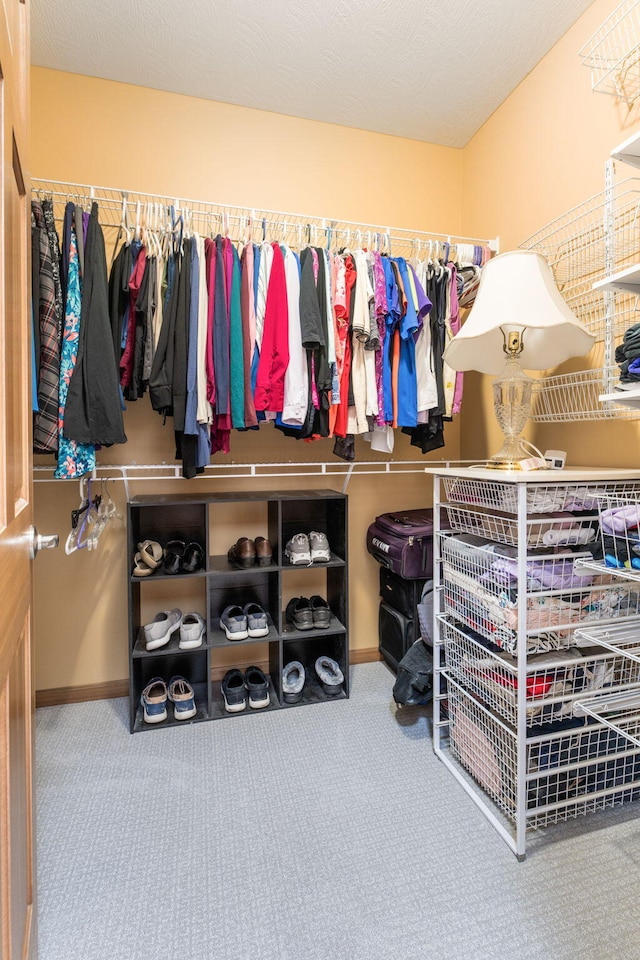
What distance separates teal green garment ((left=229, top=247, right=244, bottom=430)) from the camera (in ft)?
6.03

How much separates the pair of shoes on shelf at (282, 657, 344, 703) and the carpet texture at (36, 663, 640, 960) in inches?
9.9

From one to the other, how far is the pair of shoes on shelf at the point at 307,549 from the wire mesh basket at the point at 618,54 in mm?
1979

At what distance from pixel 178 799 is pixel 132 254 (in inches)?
75.6

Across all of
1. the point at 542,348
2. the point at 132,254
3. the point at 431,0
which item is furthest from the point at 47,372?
the point at 431,0

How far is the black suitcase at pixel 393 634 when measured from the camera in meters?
2.23

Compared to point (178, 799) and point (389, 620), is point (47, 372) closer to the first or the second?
point (178, 799)

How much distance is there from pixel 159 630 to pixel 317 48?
2.50 m

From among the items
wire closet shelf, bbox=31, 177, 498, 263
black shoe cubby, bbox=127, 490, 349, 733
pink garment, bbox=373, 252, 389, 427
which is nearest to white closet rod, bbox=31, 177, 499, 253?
wire closet shelf, bbox=31, 177, 498, 263

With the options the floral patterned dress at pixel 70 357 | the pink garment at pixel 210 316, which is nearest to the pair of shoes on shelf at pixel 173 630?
the floral patterned dress at pixel 70 357

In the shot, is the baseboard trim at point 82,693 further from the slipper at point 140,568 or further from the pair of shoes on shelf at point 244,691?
the slipper at point 140,568

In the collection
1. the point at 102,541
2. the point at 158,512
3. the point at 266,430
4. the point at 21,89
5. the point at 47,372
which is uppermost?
the point at 21,89

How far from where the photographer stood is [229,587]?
2.32 meters

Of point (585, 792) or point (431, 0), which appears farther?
point (431, 0)

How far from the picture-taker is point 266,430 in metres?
2.40
